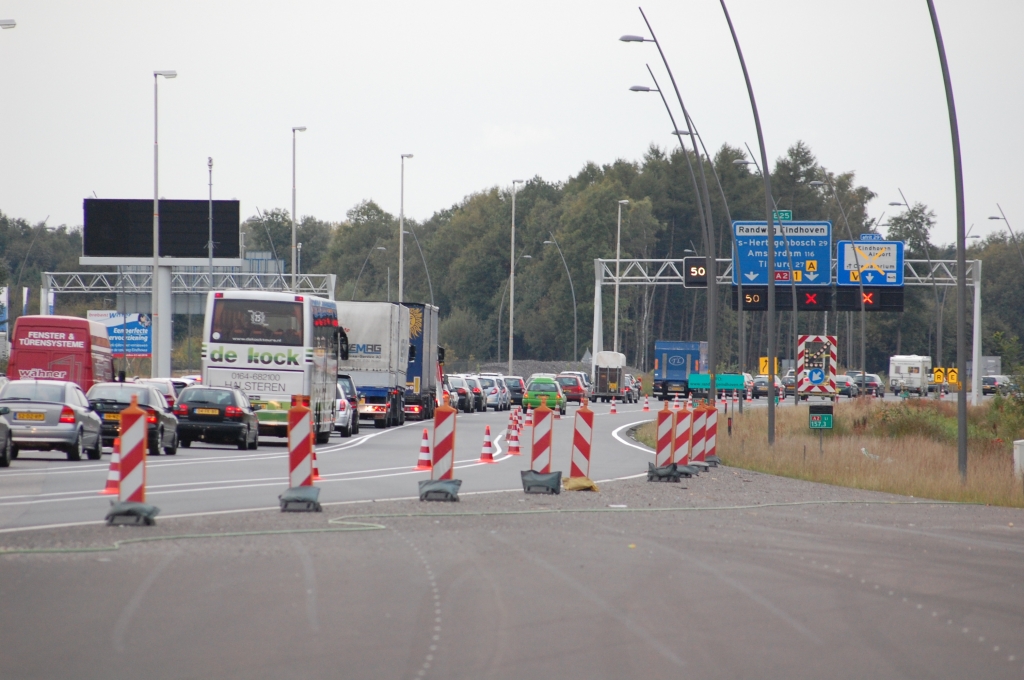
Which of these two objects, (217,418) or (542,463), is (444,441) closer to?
(542,463)

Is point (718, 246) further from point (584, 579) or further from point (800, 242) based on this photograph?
point (584, 579)

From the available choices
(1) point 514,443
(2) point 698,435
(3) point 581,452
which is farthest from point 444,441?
(1) point 514,443

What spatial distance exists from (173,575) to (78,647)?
2442mm

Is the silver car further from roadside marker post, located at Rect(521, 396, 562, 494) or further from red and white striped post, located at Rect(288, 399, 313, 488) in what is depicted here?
red and white striped post, located at Rect(288, 399, 313, 488)

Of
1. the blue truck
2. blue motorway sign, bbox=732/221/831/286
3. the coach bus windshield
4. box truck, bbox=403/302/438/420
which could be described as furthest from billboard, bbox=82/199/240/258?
the coach bus windshield

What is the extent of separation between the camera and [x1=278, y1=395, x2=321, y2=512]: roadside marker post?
15141 mm

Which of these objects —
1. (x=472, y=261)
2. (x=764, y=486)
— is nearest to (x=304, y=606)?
(x=764, y=486)

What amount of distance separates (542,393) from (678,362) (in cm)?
2671

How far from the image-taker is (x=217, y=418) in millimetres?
30688

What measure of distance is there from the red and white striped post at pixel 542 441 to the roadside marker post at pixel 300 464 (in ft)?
12.5

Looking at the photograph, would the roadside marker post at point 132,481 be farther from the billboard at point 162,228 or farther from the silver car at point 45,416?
the billboard at point 162,228

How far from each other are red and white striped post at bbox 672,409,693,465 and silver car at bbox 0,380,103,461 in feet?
34.7

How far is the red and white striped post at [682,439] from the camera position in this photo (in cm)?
2223

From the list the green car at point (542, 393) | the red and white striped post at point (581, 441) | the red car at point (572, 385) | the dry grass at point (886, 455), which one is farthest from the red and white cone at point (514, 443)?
the red car at point (572, 385)
